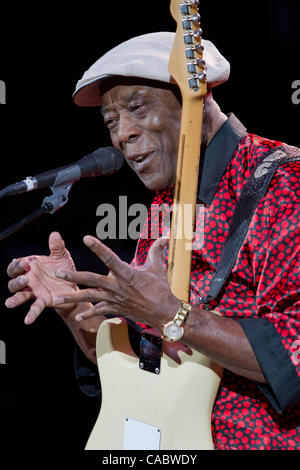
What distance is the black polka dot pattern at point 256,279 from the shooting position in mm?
1413

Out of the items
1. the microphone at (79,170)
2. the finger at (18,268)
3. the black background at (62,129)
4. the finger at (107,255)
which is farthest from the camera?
the black background at (62,129)

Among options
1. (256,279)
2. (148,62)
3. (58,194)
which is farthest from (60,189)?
(256,279)

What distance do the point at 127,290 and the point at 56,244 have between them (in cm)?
63

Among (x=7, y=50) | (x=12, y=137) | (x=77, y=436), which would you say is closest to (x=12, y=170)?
(x=12, y=137)

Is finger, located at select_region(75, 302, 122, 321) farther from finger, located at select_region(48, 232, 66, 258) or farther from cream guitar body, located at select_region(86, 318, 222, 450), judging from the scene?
finger, located at select_region(48, 232, 66, 258)

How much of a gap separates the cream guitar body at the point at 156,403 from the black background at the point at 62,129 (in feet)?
3.75

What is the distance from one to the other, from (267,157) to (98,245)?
0.61 meters

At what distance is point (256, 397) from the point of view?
1.55 m

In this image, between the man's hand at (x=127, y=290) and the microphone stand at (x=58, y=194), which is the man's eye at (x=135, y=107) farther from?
the man's hand at (x=127, y=290)

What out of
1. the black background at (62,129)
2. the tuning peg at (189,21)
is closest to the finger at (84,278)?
the tuning peg at (189,21)

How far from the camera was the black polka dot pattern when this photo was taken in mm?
1413

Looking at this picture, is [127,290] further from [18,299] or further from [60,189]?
[18,299]

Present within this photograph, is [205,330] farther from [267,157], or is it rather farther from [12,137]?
[12,137]

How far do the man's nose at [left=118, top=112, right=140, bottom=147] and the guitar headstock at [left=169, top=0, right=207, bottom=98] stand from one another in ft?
0.73
